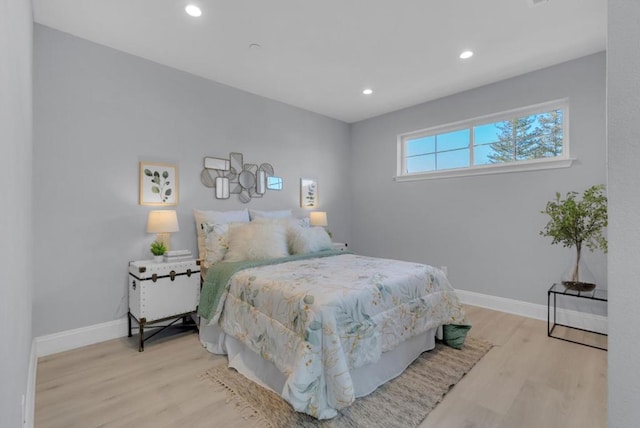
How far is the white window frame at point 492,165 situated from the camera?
123 inches

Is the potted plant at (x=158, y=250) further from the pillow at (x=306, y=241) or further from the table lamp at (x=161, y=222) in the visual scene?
the pillow at (x=306, y=241)

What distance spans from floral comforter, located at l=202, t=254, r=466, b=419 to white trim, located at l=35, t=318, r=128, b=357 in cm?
105

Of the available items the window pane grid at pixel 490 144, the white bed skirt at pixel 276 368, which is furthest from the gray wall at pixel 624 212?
the window pane grid at pixel 490 144

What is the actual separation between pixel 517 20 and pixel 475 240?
228 centimetres

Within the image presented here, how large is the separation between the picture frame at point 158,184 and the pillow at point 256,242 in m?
0.72

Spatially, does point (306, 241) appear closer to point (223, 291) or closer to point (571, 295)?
point (223, 291)

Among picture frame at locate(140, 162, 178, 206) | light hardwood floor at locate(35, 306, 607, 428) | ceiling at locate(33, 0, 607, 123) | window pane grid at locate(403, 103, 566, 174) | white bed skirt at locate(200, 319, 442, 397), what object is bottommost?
light hardwood floor at locate(35, 306, 607, 428)

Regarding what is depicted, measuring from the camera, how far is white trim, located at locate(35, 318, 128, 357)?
241 cm

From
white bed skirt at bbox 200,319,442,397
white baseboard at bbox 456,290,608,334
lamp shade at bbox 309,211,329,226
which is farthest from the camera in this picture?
lamp shade at bbox 309,211,329,226

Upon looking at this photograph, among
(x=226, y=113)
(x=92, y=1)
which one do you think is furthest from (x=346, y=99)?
(x=92, y=1)

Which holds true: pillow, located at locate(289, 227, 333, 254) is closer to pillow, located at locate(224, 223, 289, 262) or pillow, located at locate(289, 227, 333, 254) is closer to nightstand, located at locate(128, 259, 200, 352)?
pillow, located at locate(224, 223, 289, 262)

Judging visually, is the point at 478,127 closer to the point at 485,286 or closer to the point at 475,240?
the point at 475,240

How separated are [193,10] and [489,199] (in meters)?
3.49

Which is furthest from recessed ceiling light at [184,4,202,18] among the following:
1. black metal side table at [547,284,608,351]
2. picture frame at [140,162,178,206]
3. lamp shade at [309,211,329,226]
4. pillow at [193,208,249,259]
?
black metal side table at [547,284,608,351]
